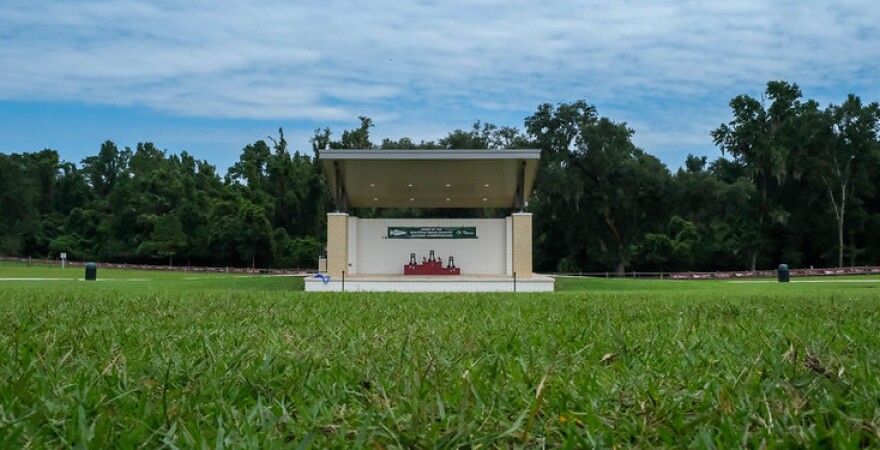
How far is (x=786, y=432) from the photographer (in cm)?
142

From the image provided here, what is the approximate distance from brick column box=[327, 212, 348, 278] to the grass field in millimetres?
19302

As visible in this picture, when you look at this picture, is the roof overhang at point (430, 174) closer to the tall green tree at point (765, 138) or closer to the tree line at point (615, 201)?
the tree line at point (615, 201)

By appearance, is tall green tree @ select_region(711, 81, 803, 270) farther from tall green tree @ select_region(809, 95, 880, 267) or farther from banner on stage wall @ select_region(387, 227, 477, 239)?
banner on stage wall @ select_region(387, 227, 477, 239)

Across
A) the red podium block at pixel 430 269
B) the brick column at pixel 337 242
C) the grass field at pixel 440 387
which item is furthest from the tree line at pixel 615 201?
the grass field at pixel 440 387

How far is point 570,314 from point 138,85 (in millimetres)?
42031

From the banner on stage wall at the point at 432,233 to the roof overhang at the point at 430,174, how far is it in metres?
1.67

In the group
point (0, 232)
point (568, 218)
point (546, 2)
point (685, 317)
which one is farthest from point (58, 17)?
point (0, 232)

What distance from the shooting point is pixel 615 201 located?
147ft

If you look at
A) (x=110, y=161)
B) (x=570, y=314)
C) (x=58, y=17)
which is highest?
(x=110, y=161)

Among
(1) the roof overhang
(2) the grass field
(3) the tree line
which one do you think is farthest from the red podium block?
(2) the grass field

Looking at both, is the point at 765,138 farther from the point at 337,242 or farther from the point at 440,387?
the point at 440,387

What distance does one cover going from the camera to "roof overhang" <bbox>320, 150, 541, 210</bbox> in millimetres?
20359

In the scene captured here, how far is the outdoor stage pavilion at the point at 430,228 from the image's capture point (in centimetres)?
2014

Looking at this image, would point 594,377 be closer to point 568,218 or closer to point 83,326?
point 83,326
